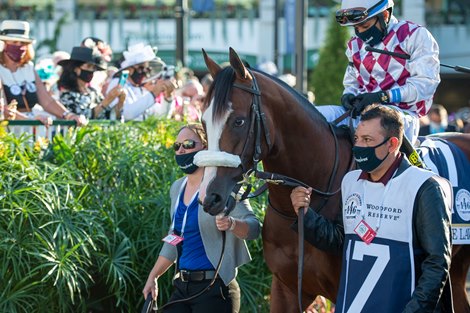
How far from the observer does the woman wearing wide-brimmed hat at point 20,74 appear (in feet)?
A: 27.7

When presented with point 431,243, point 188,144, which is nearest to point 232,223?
→ point 188,144

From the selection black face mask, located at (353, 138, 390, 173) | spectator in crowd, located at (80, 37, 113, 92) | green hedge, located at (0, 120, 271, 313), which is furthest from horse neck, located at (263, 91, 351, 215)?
spectator in crowd, located at (80, 37, 113, 92)

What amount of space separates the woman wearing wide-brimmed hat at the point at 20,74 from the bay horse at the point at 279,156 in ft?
12.5

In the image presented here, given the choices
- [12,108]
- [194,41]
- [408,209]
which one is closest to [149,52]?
[12,108]

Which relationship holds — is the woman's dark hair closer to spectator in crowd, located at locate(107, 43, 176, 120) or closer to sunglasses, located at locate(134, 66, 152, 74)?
spectator in crowd, located at locate(107, 43, 176, 120)

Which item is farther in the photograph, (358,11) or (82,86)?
(82,86)

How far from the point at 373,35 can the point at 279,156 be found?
1.04 meters

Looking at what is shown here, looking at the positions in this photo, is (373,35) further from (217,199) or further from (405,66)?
(217,199)

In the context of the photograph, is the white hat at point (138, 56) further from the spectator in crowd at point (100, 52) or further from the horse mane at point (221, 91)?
the horse mane at point (221, 91)

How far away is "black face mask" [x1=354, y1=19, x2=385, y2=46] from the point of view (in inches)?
213

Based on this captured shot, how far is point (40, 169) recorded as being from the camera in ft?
21.6

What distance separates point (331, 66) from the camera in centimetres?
2228

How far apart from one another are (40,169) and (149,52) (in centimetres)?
394

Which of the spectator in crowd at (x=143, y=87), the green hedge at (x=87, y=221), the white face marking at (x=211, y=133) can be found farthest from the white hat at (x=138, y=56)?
the white face marking at (x=211, y=133)
